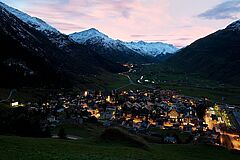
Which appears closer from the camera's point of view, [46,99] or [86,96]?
[46,99]

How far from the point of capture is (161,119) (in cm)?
12269

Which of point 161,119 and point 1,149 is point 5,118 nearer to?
point 1,149

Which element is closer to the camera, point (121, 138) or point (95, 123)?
point (121, 138)

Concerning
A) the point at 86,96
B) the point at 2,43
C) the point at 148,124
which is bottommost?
the point at 148,124

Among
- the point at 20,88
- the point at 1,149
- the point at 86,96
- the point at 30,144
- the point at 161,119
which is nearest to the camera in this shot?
the point at 1,149

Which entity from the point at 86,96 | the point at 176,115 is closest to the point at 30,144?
the point at 176,115

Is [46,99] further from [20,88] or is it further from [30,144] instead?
[30,144]

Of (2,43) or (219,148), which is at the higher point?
(2,43)

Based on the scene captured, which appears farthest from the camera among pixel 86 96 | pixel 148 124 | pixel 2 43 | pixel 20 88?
pixel 2 43

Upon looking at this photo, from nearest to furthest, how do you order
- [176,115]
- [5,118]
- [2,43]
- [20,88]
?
1. [5,118]
2. [176,115]
3. [20,88]
4. [2,43]

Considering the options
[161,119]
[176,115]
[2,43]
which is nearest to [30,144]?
[161,119]

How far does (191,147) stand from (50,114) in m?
80.6

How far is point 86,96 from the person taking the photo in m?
171

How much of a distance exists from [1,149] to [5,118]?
125 ft
